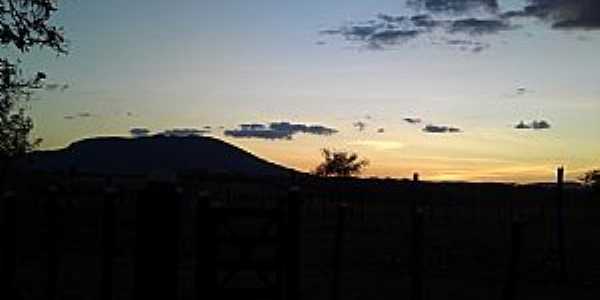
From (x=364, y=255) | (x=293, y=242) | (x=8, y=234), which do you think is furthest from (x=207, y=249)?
(x=364, y=255)

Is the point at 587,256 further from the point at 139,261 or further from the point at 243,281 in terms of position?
the point at 139,261

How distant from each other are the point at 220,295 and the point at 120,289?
26.6 feet

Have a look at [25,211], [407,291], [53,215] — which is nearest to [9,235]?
[53,215]

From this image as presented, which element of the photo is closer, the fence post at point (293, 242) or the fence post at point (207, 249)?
the fence post at point (207, 249)

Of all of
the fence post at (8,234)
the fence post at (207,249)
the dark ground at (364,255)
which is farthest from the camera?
the dark ground at (364,255)

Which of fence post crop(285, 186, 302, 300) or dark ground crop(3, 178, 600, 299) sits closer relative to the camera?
fence post crop(285, 186, 302, 300)

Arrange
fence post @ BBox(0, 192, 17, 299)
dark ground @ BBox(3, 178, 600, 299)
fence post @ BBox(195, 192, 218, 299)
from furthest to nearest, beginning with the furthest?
dark ground @ BBox(3, 178, 600, 299) → fence post @ BBox(0, 192, 17, 299) → fence post @ BBox(195, 192, 218, 299)

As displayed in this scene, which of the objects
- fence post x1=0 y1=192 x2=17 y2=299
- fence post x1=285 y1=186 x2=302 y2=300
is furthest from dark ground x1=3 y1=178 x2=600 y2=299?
fence post x1=0 y1=192 x2=17 y2=299

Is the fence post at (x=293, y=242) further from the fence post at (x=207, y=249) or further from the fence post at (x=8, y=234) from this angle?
the fence post at (x=8, y=234)

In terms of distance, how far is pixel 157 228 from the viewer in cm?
698

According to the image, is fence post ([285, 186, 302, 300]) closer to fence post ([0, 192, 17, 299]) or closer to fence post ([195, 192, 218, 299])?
fence post ([195, 192, 218, 299])

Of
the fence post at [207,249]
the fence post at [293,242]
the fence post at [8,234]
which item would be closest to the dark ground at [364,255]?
the fence post at [207,249]

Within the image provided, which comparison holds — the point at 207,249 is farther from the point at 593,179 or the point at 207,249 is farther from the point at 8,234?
the point at 593,179

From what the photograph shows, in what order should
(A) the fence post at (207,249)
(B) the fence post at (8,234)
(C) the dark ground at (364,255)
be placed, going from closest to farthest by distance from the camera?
1. (A) the fence post at (207,249)
2. (B) the fence post at (8,234)
3. (C) the dark ground at (364,255)
